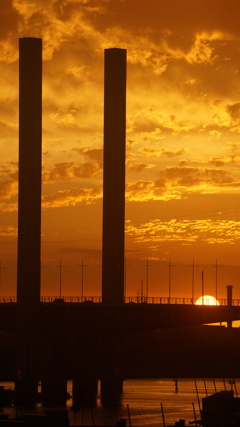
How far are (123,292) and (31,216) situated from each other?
1508 centimetres

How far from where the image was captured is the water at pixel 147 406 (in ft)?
329

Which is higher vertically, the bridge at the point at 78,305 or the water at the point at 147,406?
the bridge at the point at 78,305

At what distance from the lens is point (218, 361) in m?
199

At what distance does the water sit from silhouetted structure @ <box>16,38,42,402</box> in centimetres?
646

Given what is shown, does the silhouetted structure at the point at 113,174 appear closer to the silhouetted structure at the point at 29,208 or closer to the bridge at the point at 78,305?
the bridge at the point at 78,305

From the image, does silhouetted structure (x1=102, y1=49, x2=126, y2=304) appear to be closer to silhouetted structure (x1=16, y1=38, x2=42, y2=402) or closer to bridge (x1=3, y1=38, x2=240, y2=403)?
bridge (x1=3, y1=38, x2=240, y2=403)

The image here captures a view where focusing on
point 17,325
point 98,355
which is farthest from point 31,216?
point 98,355

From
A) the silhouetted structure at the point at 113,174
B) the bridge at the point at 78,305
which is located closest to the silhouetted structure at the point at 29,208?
the bridge at the point at 78,305

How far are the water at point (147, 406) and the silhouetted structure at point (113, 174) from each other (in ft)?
36.3

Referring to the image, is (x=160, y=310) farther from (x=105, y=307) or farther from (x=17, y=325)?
(x=17, y=325)

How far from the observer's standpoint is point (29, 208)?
11950 centimetres

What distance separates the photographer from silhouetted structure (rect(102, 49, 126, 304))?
128 m

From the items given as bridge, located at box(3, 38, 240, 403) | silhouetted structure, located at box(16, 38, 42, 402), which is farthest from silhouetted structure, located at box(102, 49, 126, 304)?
silhouetted structure, located at box(16, 38, 42, 402)

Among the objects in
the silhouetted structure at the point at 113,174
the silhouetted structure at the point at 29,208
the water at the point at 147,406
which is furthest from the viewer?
the silhouetted structure at the point at 113,174
